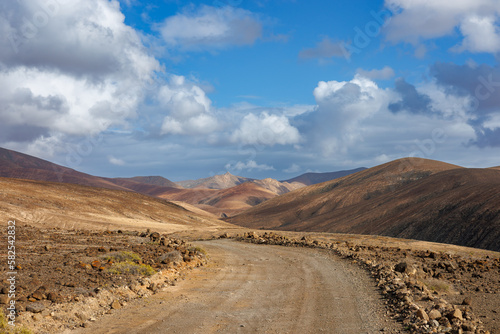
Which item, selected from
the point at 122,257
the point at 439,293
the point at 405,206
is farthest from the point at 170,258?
the point at 405,206

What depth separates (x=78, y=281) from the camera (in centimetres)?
1216

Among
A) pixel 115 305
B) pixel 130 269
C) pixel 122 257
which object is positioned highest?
pixel 122 257

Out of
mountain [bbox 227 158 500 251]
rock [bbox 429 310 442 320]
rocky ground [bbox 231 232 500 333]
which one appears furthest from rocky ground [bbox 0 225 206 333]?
mountain [bbox 227 158 500 251]

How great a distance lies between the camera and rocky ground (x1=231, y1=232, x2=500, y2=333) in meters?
9.26

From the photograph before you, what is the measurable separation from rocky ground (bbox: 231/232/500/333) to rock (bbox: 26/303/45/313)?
8578 mm

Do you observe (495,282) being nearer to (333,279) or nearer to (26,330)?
(333,279)

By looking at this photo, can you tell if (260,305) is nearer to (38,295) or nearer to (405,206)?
(38,295)

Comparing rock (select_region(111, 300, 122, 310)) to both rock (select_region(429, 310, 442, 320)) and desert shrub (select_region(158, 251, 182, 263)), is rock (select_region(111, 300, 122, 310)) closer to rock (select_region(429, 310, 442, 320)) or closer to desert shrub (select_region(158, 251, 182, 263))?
desert shrub (select_region(158, 251, 182, 263))

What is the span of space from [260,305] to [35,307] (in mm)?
5812

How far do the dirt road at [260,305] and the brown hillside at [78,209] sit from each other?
32.6 metres

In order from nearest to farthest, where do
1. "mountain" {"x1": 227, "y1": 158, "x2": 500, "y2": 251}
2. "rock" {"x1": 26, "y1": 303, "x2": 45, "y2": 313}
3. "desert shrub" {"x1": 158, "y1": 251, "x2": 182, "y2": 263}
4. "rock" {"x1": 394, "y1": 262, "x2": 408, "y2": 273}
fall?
"rock" {"x1": 26, "y1": 303, "x2": 45, "y2": 313} < "desert shrub" {"x1": 158, "y1": 251, "x2": 182, "y2": 263} < "rock" {"x1": 394, "y1": 262, "x2": 408, "y2": 273} < "mountain" {"x1": 227, "y1": 158, "x2": 500, "y2": 251}

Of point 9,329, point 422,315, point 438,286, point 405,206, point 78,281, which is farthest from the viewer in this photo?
point 405,206

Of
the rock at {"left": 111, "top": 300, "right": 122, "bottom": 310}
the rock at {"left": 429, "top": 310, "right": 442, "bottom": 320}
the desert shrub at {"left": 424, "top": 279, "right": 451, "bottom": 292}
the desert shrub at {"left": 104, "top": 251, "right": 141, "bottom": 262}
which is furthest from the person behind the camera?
the desert shrub at {"left": 104, "top": 251, "right": 141, "bottom": 262}

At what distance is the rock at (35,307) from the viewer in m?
9.12
